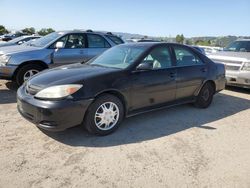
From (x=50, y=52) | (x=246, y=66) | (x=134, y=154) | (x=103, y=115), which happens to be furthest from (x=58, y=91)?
(x=246, y=66)

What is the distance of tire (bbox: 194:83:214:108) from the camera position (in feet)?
19.3

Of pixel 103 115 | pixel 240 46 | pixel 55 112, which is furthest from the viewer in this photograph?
pixel 240 46

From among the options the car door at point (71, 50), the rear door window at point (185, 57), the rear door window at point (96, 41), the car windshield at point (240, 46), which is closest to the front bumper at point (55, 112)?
the rear door window at point (185, 57)

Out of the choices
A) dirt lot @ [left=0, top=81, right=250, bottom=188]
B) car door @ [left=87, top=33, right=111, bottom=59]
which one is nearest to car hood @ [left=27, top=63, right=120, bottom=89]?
dirt lot @ [left=0, top=81, right=250, bottom=188]

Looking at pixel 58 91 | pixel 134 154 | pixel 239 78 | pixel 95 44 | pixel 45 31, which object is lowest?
pixel 134 154

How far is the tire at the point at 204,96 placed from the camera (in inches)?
231

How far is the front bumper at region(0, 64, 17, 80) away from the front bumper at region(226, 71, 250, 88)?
6.06 m

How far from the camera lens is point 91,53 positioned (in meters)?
7.85

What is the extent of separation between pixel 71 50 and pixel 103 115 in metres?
3.94

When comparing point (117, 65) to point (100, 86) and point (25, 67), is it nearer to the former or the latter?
point (100, 86)

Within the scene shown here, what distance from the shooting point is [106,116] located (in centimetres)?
409

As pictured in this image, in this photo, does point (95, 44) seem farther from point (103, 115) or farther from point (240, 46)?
point (240, 46)

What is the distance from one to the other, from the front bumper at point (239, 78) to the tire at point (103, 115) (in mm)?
4810

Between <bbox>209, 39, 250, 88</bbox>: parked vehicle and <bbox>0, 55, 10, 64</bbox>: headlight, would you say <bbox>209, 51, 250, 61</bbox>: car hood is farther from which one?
<bbox>0, 55, 10, 64</bbox>: headlight
